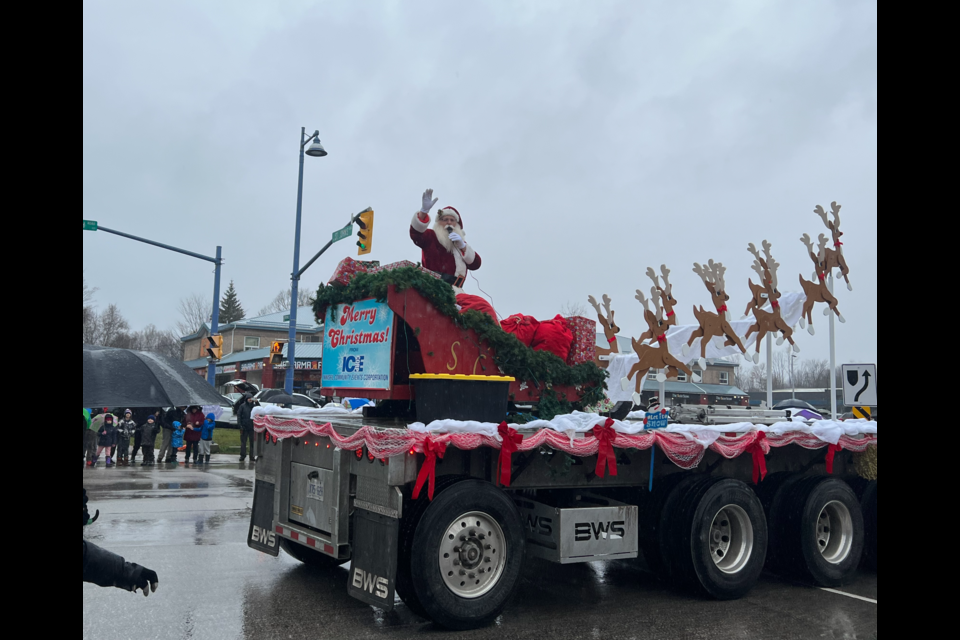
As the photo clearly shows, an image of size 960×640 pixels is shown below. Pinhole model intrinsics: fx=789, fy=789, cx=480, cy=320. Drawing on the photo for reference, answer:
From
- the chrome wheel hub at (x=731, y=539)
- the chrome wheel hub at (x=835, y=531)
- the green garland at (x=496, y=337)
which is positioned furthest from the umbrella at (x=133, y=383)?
the chrome wheel hub at (x=835, y=531)

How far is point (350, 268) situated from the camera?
25.8 ft

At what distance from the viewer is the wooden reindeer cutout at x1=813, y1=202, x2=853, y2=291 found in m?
9.98

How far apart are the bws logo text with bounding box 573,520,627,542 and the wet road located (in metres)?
0.62

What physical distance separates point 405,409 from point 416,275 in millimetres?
1483

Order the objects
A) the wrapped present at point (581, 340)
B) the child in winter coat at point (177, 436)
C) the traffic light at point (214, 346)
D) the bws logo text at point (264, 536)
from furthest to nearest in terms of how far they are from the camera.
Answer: the traffic light at point (214, 346) → the child in winter coat at point (177, 436) → the wrapped present at point (581, 340) → the bws logo text at point (264, 536)

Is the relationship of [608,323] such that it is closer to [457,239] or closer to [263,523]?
[457,239]

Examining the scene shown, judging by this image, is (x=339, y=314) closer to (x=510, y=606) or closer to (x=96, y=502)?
(x=510, y=606)

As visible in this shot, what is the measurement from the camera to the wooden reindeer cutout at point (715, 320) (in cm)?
968

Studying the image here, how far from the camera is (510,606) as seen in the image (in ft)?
22.6

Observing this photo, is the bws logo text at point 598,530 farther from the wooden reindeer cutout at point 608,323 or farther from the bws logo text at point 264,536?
the wooden reindeer cutout at point 608,323

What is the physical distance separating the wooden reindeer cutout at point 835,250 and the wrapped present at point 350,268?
582 centimetres

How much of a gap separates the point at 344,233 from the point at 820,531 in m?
14.3

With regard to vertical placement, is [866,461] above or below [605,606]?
above
